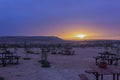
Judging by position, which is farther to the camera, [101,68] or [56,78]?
[56,78]

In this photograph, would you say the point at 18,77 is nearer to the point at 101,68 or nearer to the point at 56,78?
the point at 56,78

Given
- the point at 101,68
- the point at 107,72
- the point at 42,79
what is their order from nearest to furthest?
the point at 107,72, the point at 101,68, the point at 42,79

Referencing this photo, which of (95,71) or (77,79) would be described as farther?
(77,79)

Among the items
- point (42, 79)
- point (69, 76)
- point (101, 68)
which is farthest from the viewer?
point (69, 76)

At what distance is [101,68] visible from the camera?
1317cm

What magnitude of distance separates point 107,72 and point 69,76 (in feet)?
19.7

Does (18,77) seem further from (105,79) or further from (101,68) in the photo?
(101,68)

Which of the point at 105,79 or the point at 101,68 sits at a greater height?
the point at 101,68

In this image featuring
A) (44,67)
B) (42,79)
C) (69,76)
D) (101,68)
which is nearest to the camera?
(101,68)

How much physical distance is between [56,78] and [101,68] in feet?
14.2

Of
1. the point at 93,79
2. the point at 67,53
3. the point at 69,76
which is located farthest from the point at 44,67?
the point at 67,53

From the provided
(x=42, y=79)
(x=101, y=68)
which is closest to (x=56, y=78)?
(x=42, y=79)

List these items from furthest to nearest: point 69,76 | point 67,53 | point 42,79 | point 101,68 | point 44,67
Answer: point 67,53 < point 44,67 < point 69,76 < point 42,79 < point 101,68

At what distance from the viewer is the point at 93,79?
55.0ft
